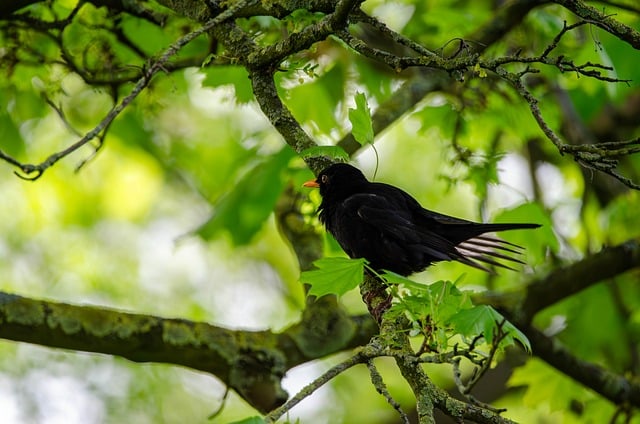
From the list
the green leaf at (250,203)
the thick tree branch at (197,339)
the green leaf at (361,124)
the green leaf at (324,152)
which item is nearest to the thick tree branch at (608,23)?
the green leaf at (361,124)

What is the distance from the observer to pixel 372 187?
3457 mm

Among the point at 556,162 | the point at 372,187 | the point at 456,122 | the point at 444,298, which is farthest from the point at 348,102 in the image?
the point at 444,298

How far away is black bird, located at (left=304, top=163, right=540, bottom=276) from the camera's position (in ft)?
10.4

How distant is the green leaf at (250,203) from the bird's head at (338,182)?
0.79 m

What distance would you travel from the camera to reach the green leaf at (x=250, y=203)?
14.0 ft

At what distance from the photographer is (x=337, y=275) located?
7.64 ft

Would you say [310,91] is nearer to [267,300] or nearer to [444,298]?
[444,298]

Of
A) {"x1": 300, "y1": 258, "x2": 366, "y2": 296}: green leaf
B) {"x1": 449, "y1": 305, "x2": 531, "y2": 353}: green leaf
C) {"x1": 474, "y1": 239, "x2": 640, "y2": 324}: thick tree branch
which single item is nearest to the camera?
{"x1": 449, "y1": 305, "x2": 531, "y2": 353}: green leaf

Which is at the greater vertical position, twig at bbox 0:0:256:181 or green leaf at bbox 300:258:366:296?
twig at bbox 0:0:256:181

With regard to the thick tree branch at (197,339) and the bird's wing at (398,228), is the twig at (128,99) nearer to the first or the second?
the thick tree branch at (197,339)

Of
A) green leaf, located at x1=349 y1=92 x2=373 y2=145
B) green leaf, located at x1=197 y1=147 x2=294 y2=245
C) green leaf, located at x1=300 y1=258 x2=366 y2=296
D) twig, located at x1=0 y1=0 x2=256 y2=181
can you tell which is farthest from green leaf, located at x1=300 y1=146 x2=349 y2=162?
green leaf, located at x1=197 y1=147 x2=294 y2=245

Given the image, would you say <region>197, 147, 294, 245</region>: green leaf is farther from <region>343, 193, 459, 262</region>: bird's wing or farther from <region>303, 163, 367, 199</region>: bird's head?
<region>343, 193, 459, 262</region>: bird's wing

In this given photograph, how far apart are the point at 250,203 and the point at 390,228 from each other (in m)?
1.35

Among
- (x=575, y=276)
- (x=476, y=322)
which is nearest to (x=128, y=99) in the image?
(x=476, y=322)
